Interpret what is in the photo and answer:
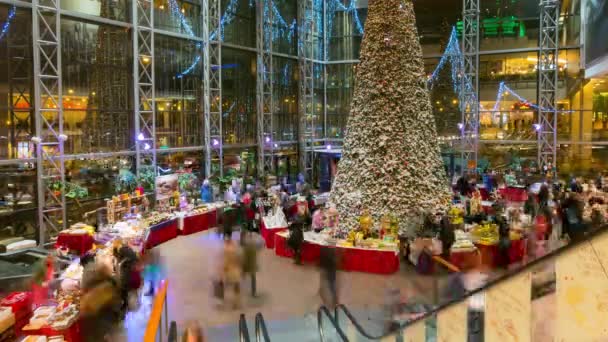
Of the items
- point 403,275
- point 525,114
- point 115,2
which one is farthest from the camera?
point 525,114

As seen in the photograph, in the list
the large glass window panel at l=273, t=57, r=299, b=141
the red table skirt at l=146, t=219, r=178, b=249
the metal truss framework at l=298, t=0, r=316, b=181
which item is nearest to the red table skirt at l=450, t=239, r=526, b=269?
the red table skirt at l=146, t=219, r=178, b=249

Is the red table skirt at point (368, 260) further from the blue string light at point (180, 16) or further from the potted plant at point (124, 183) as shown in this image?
the blue string light at point (180, 16)

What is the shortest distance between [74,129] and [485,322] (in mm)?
14718

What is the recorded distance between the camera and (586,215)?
1281 centimetres

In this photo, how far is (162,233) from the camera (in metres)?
13.9

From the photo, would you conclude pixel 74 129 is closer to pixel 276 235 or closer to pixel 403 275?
pixel 276 235

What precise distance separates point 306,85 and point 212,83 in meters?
5.66

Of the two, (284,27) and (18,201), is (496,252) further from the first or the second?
(284,27)

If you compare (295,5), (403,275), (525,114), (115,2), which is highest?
(295,5)

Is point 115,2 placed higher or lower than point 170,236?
higher

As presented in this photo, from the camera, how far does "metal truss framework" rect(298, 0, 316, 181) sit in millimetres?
23481

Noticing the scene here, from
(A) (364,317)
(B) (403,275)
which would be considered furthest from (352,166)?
(A) (364,317)

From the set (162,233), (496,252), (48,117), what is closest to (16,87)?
(48,117)

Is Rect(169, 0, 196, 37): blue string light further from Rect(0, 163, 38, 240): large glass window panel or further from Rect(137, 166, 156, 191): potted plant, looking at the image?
Rect(0, 163, 38, 240): large glass window panel
